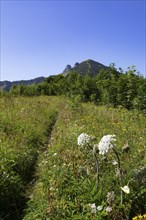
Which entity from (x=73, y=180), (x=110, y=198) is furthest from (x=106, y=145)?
(x=73, y=180)

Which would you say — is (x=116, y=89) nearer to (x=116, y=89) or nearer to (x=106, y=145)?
(x=116, y=89)

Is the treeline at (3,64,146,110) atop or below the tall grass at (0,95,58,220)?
atop

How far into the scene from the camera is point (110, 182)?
4652 millimetres

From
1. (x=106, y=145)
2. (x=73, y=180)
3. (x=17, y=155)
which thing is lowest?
Answer: (x=17, y=155)

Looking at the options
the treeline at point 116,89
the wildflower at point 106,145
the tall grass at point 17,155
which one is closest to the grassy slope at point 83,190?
the tall grass at point 17,155

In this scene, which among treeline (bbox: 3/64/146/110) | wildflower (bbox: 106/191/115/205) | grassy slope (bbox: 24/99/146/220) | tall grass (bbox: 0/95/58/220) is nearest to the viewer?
wildflower (bbox: 106/191/115/205)

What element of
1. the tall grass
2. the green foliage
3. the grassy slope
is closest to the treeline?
the green foliage

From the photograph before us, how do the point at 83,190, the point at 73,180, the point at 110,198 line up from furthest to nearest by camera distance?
the point at 73,180, the point at 83,190, the point at 110,198

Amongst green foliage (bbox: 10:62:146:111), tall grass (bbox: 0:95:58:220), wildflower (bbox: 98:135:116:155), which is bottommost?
tall grass (bbox: 0:95:58:220)

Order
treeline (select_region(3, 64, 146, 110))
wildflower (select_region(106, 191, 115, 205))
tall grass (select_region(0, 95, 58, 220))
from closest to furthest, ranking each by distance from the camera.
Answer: wildflower (select_region(106, 191, 115, 205)), tall grass (select_region(0, 95, 58, 220)), treeline (select_region(3, 64, 146, 110))

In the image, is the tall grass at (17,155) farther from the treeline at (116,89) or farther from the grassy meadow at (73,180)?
the treeline at (116,89)

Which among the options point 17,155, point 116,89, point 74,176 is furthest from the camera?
point 116,89

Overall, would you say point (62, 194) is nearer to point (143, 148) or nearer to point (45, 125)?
point (143, 148)

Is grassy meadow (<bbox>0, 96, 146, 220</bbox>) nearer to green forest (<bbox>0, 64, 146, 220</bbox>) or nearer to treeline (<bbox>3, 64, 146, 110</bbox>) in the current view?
green forest (<bbox>0, 64, 146, 220</bbox>)
